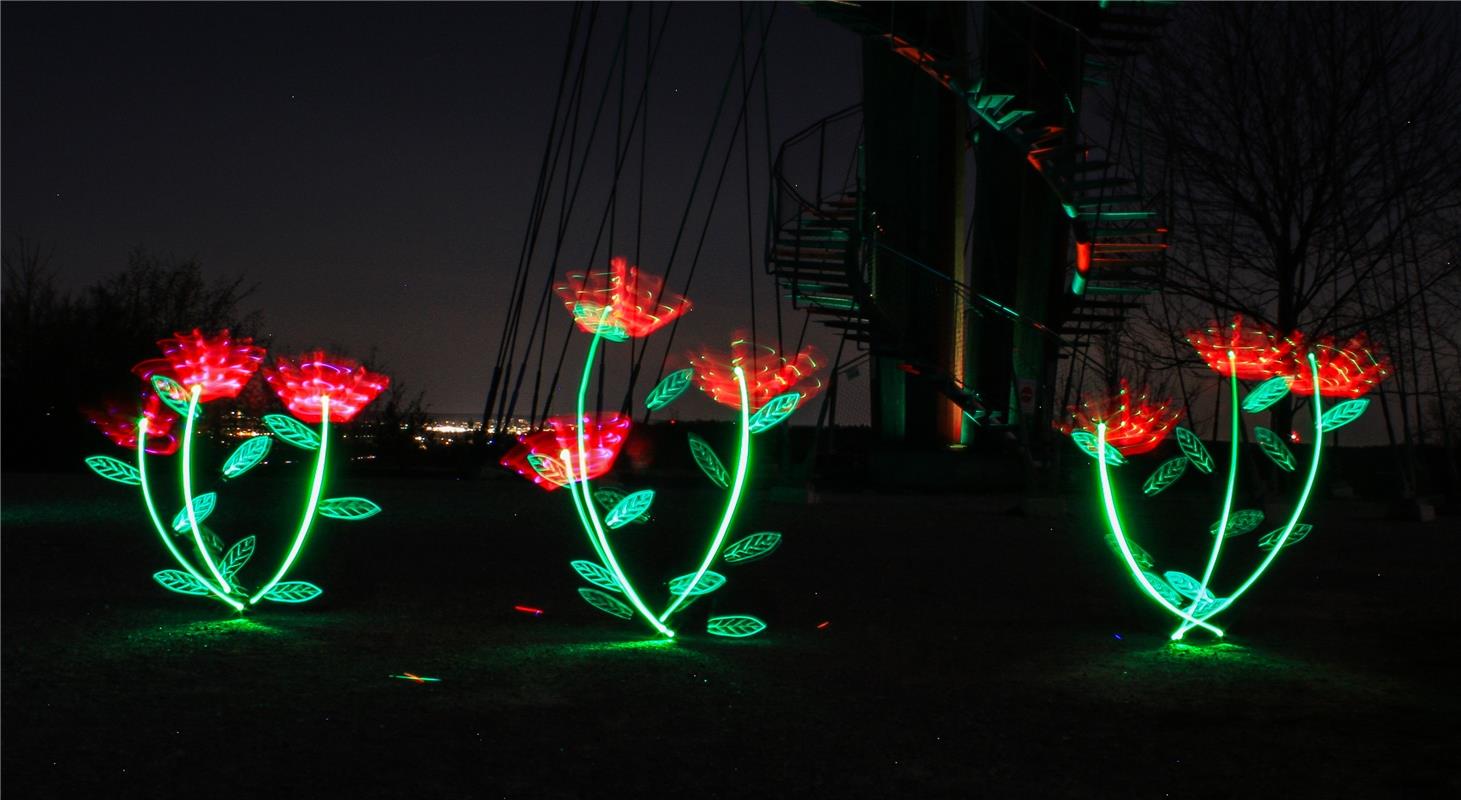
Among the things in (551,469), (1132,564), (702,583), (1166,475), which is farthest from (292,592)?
(1166,475)

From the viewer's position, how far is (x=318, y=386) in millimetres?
8273

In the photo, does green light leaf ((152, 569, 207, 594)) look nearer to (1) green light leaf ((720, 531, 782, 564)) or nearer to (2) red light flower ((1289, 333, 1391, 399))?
(1) green light leaf ((720, 531, 782, 564))

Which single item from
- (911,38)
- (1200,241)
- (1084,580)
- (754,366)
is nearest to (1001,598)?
(1084,580)

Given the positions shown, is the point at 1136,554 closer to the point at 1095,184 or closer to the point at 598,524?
the point at 598,524

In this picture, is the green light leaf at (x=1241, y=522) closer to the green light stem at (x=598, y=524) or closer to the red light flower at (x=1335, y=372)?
the red light flower at (x=1335, y=372)

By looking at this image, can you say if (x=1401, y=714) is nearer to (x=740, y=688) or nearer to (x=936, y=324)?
(x=740, y=688)

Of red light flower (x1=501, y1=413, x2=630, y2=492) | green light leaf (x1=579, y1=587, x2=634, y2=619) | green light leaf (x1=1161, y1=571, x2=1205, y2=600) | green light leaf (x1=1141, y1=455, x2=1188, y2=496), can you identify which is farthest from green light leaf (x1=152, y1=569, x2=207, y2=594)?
green light leaf (x1=1141, y1=455, x2=1188, y2=496)

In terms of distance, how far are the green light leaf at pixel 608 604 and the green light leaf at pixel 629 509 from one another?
1.42 feet

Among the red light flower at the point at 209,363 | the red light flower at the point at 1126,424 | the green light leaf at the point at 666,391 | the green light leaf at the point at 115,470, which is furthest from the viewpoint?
the red light flower at the point at 1126,424

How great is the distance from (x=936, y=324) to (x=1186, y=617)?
53.9 ft

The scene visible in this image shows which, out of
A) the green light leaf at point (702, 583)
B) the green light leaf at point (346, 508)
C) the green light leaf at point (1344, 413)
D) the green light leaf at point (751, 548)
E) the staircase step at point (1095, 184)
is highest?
the staircase step at point (1095, 184)

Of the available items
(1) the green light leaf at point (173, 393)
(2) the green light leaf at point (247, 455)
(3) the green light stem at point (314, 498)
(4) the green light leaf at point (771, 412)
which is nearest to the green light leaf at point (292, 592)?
(3) the green light stem at point (314, 498)

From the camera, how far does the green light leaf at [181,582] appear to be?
8.60 metres

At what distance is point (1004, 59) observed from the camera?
23969mm
